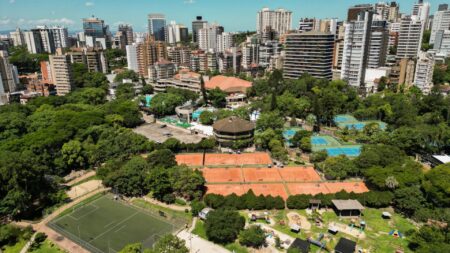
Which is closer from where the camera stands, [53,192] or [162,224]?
[162,224]

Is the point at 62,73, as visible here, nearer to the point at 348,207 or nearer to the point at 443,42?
the point at 348,207

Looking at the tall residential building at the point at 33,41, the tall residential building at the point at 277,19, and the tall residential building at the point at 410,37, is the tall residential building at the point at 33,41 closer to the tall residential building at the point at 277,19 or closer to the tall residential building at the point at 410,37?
the tall residential building at the point at 277,19

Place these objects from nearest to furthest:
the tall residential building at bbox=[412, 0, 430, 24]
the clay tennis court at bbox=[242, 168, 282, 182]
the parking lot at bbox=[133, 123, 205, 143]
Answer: the clay tennis court at bbox=[242, 168, 282, 182] < the parking lot at bbox=[133, 123, 205, 143] < the tall residential building at bbox=[412, 0, 430, 24]

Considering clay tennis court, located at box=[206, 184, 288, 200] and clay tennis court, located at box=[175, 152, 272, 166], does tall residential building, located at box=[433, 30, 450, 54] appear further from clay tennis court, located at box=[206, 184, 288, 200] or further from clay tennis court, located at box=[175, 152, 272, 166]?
clay tennis court, located at box=[206, 184, 288, 200]

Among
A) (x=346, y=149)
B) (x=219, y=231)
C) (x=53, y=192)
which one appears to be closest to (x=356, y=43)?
(x=346, y=149)

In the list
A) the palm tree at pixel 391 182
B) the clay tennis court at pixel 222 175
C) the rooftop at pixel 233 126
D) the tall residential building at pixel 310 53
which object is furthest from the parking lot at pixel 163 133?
the tall residential building at pixel 310 53

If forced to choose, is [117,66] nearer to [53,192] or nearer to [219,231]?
[53,192]

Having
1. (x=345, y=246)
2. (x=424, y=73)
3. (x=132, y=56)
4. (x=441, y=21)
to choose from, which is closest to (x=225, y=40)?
(x=132, y=56)

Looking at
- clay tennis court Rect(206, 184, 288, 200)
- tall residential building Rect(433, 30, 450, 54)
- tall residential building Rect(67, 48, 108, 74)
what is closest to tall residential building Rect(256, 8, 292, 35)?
tall residential building Rect(433, 30, 450, 54)
